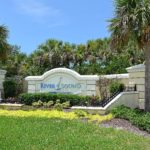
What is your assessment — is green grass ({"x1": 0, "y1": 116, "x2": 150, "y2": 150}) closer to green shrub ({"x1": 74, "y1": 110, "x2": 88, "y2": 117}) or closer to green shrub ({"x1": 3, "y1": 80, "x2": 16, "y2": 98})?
green shrub ({"x1": 74, "y1": 110, "x2": 88, "y2": 117})

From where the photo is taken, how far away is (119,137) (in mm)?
14938

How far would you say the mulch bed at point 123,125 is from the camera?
17369 mm

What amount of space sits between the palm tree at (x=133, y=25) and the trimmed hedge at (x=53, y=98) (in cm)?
445

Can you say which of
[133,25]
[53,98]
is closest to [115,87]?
[53,98]

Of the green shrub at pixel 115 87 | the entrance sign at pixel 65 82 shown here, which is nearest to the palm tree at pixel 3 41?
the entrance sign at pixel 65 82

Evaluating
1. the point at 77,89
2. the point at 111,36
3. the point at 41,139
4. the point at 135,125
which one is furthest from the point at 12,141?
the point at 77,89

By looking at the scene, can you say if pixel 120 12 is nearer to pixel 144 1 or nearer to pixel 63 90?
pixel 144 1

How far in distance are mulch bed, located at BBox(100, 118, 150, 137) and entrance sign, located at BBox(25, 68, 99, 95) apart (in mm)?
6645

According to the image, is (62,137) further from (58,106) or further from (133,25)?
(58,106)

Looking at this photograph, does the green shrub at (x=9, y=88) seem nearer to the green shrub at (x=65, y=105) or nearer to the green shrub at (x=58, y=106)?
the green shrub at (x=58, y=106)

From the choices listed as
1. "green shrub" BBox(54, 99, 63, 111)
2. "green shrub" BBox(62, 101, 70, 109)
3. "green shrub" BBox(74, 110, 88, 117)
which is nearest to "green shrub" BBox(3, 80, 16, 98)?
"green shrub" BBox(54, 99, 63, 111)

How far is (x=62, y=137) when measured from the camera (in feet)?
47.0

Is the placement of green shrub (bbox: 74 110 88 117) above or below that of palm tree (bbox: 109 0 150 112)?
below

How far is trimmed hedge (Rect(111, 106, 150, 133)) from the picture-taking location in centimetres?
1802
